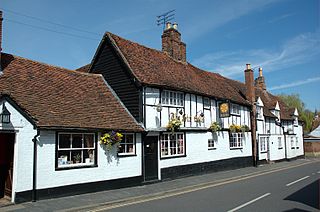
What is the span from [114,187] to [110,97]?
16.9 ft

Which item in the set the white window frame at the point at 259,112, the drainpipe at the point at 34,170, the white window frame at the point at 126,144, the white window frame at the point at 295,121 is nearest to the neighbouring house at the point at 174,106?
the white window frame at the point at 126,144

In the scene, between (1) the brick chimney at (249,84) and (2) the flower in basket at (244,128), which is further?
(1) the brick chimney at (249,84)

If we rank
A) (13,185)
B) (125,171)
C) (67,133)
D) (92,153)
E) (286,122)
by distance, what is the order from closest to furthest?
1. (13,185)
2. (67,133)
3. (92,153)
4. (125,171)
5. (286,122)

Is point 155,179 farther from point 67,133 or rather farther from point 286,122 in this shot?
point 286,122

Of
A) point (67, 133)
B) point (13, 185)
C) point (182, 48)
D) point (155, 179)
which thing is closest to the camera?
point (13, 185)

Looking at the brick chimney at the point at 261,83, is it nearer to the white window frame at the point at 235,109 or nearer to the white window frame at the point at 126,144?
the white window frame at the point at 235,109

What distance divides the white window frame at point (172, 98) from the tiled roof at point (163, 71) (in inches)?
17.9

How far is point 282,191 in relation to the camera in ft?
42.0

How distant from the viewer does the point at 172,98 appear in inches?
721

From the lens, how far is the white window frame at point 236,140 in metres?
24.1

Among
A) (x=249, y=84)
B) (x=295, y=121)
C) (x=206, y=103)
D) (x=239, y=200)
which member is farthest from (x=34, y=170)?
(x=295, y=121)

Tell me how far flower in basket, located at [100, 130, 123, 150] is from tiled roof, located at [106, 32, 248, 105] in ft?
12.3

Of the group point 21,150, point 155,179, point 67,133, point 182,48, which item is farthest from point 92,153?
point 182,48

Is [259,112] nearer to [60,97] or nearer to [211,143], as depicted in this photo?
[211,143]
